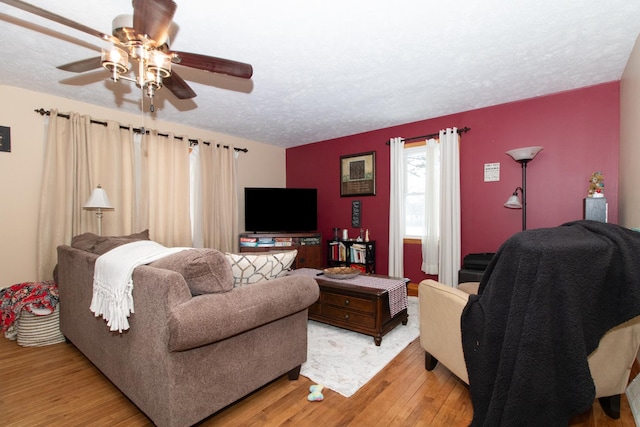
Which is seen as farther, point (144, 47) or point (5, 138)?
point (5, 138)

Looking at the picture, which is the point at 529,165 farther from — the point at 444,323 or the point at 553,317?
the point at 553,317

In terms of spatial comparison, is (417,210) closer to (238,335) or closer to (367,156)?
(367,156)

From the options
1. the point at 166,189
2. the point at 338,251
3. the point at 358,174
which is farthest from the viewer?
the point at 358,174

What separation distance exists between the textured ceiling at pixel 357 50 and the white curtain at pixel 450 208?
45 centimetres

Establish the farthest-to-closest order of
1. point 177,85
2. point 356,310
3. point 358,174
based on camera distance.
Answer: point 358,174 < point 356,310 < point 177,85

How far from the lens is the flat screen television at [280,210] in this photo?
16.4 feet

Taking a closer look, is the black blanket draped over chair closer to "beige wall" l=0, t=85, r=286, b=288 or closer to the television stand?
the television stand

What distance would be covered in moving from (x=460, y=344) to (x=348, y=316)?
115 centimetres

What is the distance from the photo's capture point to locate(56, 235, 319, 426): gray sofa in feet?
4.57

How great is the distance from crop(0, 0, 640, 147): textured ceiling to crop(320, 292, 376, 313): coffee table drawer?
2054mm

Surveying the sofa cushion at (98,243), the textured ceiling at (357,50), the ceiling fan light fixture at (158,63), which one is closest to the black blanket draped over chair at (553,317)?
the textured ceiling at (357,50)

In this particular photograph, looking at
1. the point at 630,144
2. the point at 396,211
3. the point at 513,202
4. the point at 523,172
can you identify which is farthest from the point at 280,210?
the point at 630,144

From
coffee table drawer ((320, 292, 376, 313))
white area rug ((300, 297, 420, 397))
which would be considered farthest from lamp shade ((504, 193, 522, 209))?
coffee table drawer ((320, 292, 376, 313))

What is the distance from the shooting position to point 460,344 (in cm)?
177
